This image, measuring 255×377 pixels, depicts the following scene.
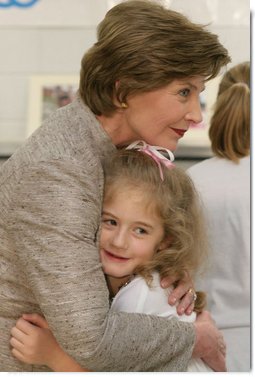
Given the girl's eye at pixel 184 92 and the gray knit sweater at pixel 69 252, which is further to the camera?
the girl's eye at pixel 184 92

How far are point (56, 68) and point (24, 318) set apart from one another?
146cm

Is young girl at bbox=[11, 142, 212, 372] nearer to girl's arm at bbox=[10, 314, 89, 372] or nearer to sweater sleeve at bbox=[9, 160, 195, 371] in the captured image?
girl's arm at bbox=[10, 314, 89, 372]

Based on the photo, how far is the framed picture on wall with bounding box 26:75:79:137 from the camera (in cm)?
259

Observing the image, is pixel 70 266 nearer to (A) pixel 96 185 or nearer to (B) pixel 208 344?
(A) pixel 96 185

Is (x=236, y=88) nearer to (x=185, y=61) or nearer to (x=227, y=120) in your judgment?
(x=227, y=120)

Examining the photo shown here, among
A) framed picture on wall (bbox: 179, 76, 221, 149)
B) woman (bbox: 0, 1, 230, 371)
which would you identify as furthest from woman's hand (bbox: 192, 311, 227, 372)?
framed picture on wall (bbox: 179, 76, 221, 149)

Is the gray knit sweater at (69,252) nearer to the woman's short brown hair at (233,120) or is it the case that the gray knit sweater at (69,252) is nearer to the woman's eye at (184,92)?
the woman's eye at (184,92)

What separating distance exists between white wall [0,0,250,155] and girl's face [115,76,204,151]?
3.92ft

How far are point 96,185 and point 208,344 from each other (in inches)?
17.6

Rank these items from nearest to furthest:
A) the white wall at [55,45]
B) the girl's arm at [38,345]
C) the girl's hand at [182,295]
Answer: the girl's arm at [38,345]
the girl's hand at [182,295]
the white wall at [55,45]

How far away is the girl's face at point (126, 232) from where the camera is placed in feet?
4.54

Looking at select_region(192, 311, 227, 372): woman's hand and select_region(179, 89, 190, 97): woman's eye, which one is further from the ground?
select_region(179, 89, 190, 97): woman's eye

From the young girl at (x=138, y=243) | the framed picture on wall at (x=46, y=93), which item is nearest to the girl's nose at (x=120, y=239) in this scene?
the young girl at (x=138, y=243)

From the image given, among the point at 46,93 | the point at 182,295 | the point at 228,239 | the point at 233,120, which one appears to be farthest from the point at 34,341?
the point at 46,93
